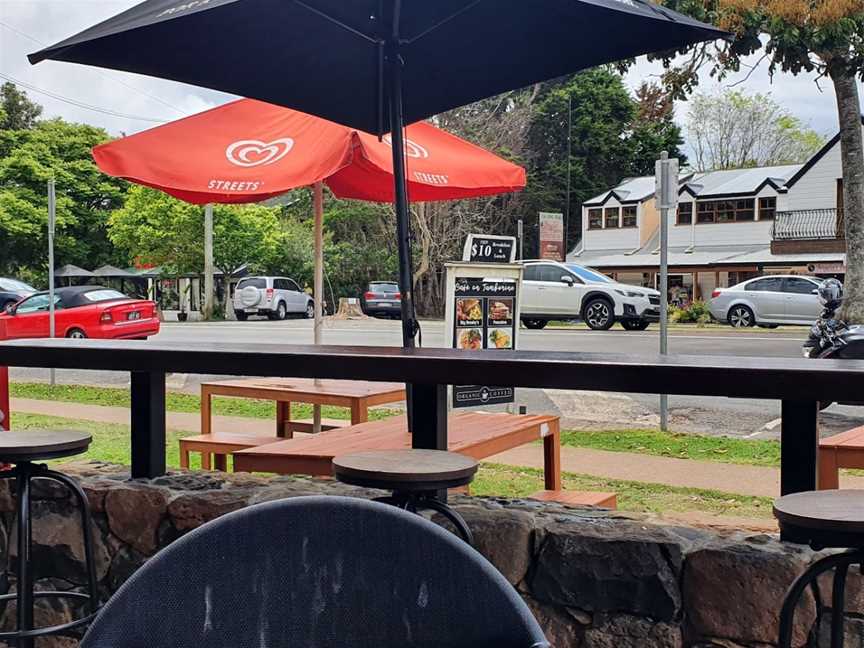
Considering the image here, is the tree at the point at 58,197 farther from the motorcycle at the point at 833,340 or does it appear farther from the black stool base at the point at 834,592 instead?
the black stool base at the point at 834,592

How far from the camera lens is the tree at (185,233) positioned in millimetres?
31875

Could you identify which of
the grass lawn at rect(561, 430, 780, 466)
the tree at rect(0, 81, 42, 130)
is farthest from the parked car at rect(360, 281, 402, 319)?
the tree at rect(0, 81, 42, 130)

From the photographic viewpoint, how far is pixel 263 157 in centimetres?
523

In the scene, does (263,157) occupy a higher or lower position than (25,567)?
higher

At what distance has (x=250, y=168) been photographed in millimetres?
5172

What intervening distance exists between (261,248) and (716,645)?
104ft

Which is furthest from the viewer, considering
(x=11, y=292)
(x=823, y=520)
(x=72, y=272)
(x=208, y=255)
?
(x=72, y=272)

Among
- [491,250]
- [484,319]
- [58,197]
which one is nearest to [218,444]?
[484,319]

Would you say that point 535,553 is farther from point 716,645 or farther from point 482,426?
point 482,426

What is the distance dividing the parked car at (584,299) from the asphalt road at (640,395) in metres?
0.53

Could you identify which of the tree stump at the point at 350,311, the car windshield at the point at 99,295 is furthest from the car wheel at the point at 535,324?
the car windshield at the point at 99,295

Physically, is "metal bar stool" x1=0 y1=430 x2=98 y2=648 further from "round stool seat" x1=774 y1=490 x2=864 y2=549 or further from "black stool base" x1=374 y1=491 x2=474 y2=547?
"round stool seat" x1=774 y1=490 x2=864 y2=549

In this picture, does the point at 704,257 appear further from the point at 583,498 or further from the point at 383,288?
the point at 583,498

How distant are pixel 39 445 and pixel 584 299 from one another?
1827 centimetres
